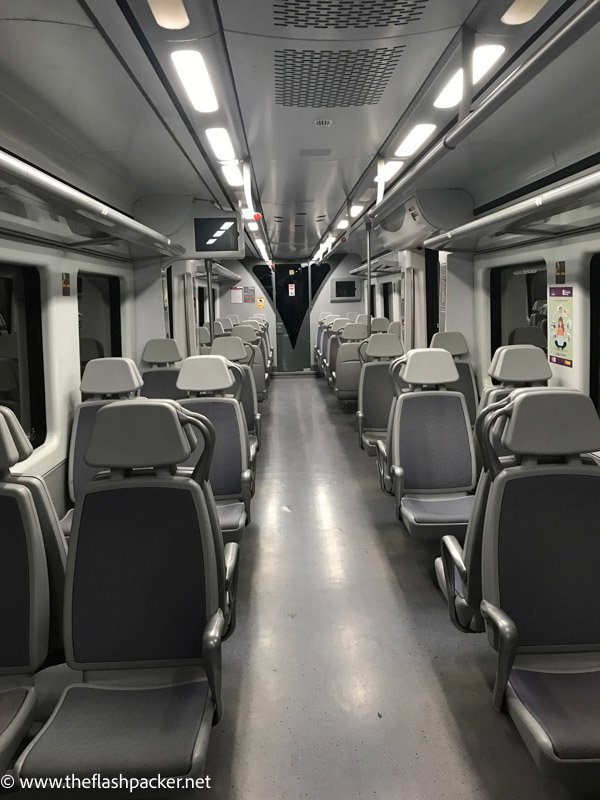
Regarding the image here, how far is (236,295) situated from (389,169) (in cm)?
1141

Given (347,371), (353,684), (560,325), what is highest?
(560,325)

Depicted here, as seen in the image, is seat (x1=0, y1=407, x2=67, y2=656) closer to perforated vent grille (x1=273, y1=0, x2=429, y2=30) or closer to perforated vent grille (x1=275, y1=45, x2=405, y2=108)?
perforated vent grille (x1=273, y1=0, x2=429, y2=30)

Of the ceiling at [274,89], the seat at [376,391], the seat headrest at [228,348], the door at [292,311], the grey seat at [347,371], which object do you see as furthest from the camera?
Answer: the door at [292,311]

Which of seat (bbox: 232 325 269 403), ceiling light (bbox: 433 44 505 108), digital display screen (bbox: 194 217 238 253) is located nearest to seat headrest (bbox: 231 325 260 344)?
seat (bbox: 232 325 269 403)

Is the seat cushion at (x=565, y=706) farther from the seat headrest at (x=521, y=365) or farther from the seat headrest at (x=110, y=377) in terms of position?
the seat headrest at (x=110, y=377)

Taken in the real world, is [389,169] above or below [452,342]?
above

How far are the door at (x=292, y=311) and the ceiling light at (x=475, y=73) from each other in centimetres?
1366

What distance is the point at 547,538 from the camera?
2398mm

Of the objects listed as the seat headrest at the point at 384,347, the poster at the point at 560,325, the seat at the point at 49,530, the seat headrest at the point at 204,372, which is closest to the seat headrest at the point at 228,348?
the seat headrest at the point at 384,347

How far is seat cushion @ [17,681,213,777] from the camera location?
6.30ft

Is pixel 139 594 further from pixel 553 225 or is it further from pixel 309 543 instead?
pixel 553 225

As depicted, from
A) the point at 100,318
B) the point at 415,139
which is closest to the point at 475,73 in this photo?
the point at 415,139

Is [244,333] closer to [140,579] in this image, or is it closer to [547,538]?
[140,579]

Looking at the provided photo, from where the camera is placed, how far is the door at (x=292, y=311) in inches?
690
